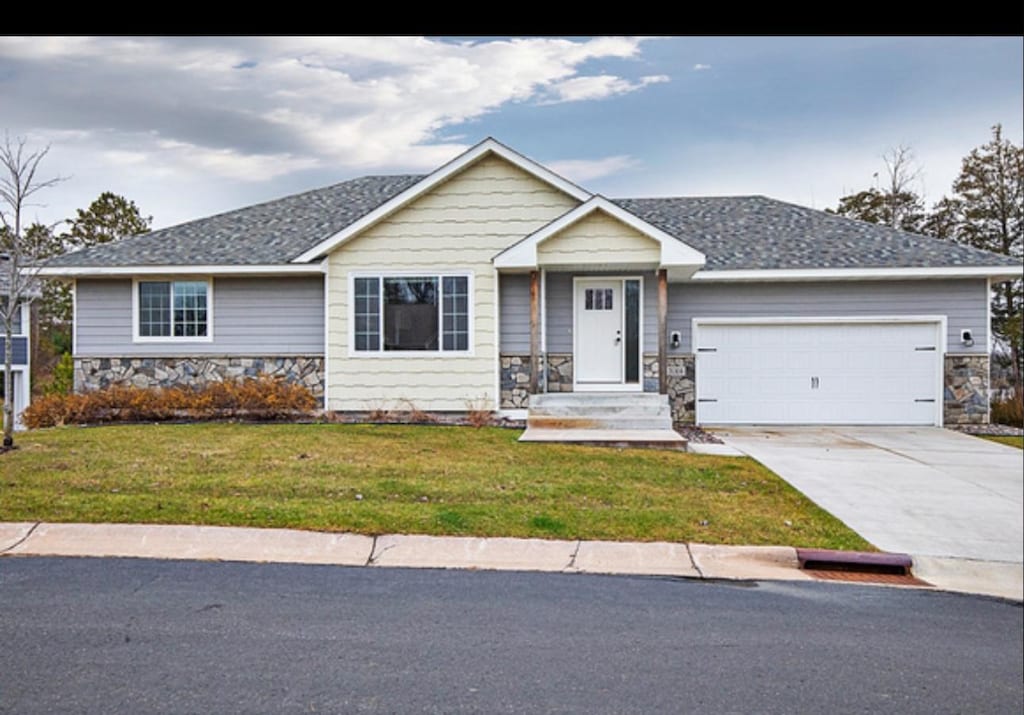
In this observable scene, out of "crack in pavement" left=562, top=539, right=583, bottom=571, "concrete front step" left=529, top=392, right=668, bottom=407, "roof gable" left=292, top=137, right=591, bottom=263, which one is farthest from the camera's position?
"roof gable" left=292, top=137, right=591, bottom=263

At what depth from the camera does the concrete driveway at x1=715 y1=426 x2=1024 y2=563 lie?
2.25 metres

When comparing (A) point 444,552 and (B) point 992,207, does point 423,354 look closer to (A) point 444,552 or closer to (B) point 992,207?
(A) point 444,552

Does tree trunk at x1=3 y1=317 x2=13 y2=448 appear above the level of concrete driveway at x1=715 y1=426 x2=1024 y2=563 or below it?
above

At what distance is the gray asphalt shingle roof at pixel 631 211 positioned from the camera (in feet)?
34.8

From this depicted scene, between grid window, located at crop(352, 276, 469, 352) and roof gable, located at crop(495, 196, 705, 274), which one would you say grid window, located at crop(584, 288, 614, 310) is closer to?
Answer: roof gable, located at crop(495, 196, 705, 274)

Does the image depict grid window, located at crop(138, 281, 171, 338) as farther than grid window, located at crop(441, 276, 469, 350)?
Yes

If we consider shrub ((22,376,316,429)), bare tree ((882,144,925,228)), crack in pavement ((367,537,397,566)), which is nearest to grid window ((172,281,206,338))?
shrub ((22,376,316,429))

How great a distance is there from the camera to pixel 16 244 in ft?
8.24

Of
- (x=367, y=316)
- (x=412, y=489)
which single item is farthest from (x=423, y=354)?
(x=412, y=489)

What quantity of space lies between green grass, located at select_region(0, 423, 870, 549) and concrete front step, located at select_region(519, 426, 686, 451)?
66cm

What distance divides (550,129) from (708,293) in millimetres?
9448

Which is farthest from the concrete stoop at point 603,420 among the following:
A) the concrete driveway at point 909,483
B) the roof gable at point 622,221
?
the roof gable at point 622,221

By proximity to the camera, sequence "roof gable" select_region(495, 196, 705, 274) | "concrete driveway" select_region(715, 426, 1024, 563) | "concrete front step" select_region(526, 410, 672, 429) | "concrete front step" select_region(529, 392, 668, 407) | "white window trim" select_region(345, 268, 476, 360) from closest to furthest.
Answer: "concrete driveway" select_region(715, 426, 1024, 563), "concrete front step" select_region(526, 410, 672, 429), "roof gable" select_region(495, 196, 705, 274), "concrete front step" select_region(529, 392, 668, 407), "white window trim" select_region(345, 268, 476, 360)
